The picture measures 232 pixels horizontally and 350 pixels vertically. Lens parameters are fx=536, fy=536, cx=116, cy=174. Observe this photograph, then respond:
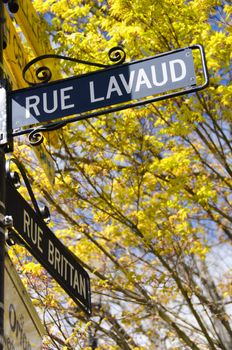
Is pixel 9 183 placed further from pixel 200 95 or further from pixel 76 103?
pixel 200 95

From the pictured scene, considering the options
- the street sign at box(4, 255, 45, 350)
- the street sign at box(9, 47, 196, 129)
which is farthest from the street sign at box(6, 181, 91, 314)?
the street sign at box(9, 47, 196, 129)

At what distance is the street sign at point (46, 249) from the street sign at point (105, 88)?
1.39ft

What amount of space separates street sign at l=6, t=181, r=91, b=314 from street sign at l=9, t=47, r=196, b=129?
425 millimetres

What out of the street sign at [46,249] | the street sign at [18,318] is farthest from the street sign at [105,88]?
the street sign at [18,318]

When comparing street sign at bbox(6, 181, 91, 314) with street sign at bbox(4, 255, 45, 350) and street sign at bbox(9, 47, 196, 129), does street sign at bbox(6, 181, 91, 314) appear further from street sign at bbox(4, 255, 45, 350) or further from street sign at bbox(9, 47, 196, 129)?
street sign at bbox(9, 47, 196, 129)

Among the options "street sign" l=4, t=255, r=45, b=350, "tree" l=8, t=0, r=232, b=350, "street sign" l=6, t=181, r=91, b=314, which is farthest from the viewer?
"tree" l=8, t=0, r=232, b=350

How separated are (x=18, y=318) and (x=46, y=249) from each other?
529mm

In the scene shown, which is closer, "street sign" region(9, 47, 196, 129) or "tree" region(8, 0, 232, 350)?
"street sign" region(9, 47, 196, 129)

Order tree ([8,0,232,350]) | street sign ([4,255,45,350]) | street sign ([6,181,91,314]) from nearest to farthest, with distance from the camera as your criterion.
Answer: street sign ([4,255,45,350])
street sign ([6,181,91,314])
tree ([8,0,232,350])

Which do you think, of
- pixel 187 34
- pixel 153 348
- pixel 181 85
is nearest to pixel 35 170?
pixel 187 34

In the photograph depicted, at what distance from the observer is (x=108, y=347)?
308 inches

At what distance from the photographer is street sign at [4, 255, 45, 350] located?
7.64ft

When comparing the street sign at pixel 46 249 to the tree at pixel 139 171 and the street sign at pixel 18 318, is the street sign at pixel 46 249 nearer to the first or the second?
the street sign at pixel 18 318

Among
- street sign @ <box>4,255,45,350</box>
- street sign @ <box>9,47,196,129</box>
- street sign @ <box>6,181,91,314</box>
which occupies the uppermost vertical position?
street sign @ <box>9,47,196,129</box>
